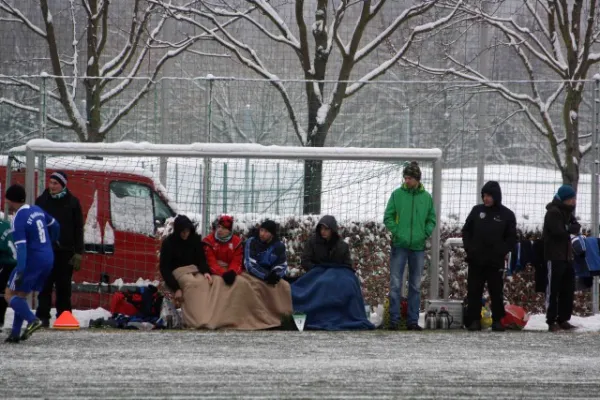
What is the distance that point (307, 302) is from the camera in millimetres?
14219

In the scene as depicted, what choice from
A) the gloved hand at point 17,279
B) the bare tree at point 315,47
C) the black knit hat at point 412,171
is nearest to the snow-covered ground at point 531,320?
the black knit hat at point 412,171

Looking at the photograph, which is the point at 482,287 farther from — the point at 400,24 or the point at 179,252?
the point at 400,24

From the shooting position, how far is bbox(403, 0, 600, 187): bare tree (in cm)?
1694

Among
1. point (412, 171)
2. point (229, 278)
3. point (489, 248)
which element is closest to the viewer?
point (229, 278)

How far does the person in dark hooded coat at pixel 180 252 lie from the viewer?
45.9 feet

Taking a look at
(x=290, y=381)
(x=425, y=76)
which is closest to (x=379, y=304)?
(x=290, y=381)

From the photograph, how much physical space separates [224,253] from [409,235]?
2173mm

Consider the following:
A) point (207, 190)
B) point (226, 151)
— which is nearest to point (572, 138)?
point (226, 151)

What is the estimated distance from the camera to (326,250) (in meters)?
14.4

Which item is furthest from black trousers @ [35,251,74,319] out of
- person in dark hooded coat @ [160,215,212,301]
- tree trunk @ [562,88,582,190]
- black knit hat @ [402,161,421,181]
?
tree trunk @ [562,88,582,190]

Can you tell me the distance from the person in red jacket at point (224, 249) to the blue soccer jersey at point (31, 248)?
2.53 m

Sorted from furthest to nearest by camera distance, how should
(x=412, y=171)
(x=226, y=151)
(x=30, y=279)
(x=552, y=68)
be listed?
(x=552, y=68) → (x=226, y=151) → (x=412, y=171) → (x=30, y=279)

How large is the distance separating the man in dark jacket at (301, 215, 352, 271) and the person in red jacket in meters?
0.78

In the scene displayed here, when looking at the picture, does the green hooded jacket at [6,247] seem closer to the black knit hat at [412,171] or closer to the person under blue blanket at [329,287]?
the person under blue blanket at [329,287]
